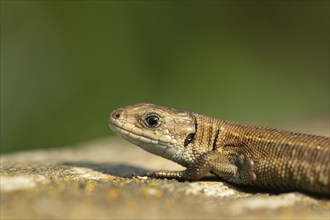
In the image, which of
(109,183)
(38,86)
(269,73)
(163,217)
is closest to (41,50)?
(38,86)

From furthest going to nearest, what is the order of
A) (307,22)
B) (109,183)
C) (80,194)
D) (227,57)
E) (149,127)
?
1. (307,22)
2. (227,57)
3. (149,127)
4. (109,183)
5. (80,194)

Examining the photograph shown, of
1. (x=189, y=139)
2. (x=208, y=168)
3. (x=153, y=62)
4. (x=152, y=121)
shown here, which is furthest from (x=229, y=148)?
(x=153, y=62)

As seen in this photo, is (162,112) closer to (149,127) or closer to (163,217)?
(149,127)

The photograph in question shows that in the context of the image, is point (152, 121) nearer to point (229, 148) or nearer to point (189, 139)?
point (189, 139)

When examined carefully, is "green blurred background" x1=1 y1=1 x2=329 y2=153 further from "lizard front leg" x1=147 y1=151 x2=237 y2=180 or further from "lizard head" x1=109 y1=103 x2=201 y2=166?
"lizard front leg" x1=147 y1=151 x2=237 y2=180

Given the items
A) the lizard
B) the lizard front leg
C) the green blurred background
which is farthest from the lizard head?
the green blurred background

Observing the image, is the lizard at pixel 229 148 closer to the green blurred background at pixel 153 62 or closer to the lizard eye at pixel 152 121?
the lizard eye at pixel 152 121
